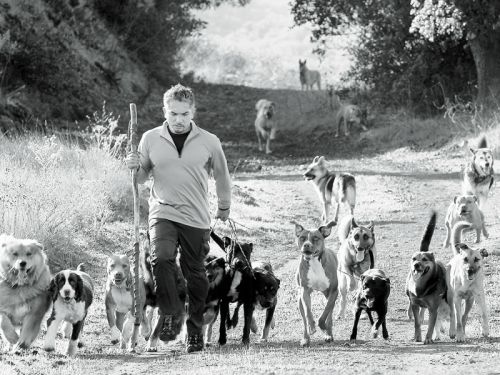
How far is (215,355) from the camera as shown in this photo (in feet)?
28.0

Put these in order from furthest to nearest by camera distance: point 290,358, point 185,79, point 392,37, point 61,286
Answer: point 185,79 < point 392,37 < point 61,286 < point 290,358

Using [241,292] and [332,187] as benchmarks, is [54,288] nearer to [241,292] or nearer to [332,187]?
[241,292]

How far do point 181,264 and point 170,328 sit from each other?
563 mm

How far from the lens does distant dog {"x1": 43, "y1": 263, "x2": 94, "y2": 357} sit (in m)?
8.88

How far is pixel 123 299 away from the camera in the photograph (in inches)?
379

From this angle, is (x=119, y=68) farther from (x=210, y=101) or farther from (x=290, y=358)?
(x=290, y=358)

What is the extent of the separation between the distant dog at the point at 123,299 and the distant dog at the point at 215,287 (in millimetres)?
498

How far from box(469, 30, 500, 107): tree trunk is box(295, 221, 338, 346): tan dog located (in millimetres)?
17600

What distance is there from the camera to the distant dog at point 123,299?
9.45 m

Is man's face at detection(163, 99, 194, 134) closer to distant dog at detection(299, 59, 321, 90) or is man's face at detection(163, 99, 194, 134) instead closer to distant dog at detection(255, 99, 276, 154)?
distant dog at detection(255, 99, 276, 154)

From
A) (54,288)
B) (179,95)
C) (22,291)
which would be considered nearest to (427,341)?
(179,95)

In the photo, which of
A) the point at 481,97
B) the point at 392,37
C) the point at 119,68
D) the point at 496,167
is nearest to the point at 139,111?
the point at 119,68

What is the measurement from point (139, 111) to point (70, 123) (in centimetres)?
499

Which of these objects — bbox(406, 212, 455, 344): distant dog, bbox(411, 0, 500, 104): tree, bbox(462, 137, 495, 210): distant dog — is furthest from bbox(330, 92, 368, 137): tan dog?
bbox(406, 212, 455, 344): distant dog
